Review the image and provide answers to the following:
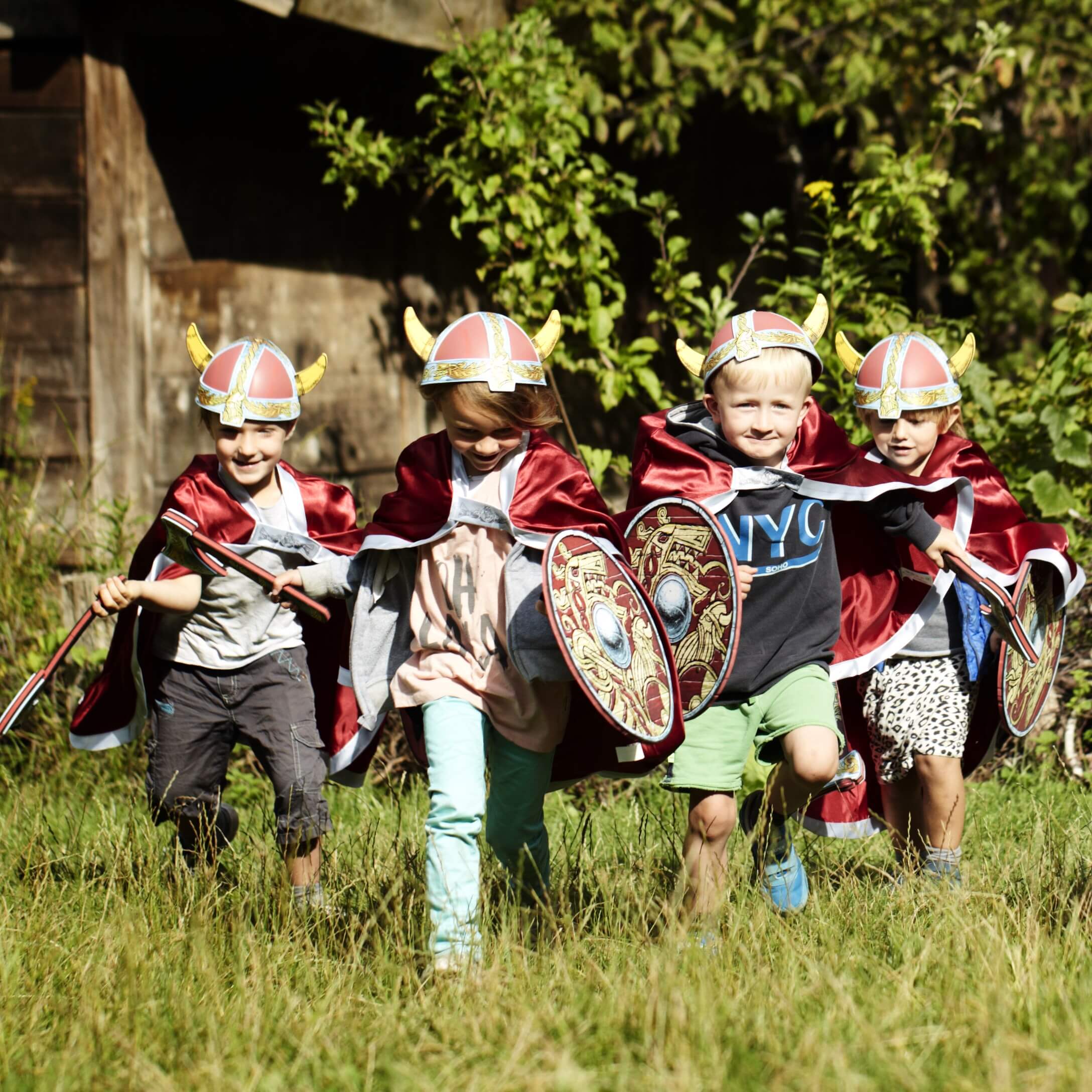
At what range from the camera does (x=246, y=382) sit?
12.3 feet

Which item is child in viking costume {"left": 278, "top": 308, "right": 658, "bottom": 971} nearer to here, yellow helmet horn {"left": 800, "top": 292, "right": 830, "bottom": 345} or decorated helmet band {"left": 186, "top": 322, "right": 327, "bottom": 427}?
decorated helmet band {"left": 186, "top": 322, "right": 327, "bottom": 427}

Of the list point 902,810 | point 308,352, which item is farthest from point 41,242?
point 902,810

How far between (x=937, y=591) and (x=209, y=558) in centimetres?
191

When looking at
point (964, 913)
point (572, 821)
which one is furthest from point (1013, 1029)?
point (572, 821)

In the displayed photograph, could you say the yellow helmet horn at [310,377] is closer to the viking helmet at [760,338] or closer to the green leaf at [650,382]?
the viking helmet at [760,338]

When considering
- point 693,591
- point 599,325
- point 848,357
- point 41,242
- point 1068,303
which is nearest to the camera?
point 693,591

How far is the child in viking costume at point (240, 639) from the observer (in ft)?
12.4

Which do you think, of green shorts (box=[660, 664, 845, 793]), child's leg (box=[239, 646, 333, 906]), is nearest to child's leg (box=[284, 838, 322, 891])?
child's leg (box=[239, 646, 333, 906])

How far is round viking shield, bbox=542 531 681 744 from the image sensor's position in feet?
10.1

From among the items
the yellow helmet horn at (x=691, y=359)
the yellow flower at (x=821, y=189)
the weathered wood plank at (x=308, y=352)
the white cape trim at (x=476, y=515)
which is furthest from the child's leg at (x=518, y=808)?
the yellow flower at (x=821, y=189)

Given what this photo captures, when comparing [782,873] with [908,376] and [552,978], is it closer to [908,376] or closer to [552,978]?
[552,978]

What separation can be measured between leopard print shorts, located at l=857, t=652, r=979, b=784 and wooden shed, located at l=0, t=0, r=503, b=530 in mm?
2820

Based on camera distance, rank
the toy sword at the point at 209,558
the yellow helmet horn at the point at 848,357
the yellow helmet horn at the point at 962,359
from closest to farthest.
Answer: the toy sword at the point at 209,558, the yellow helmet horn at the point at 962,359, the yellow helmet horn at the point at 848,357

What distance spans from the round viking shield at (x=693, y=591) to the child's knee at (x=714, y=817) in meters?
0.23
